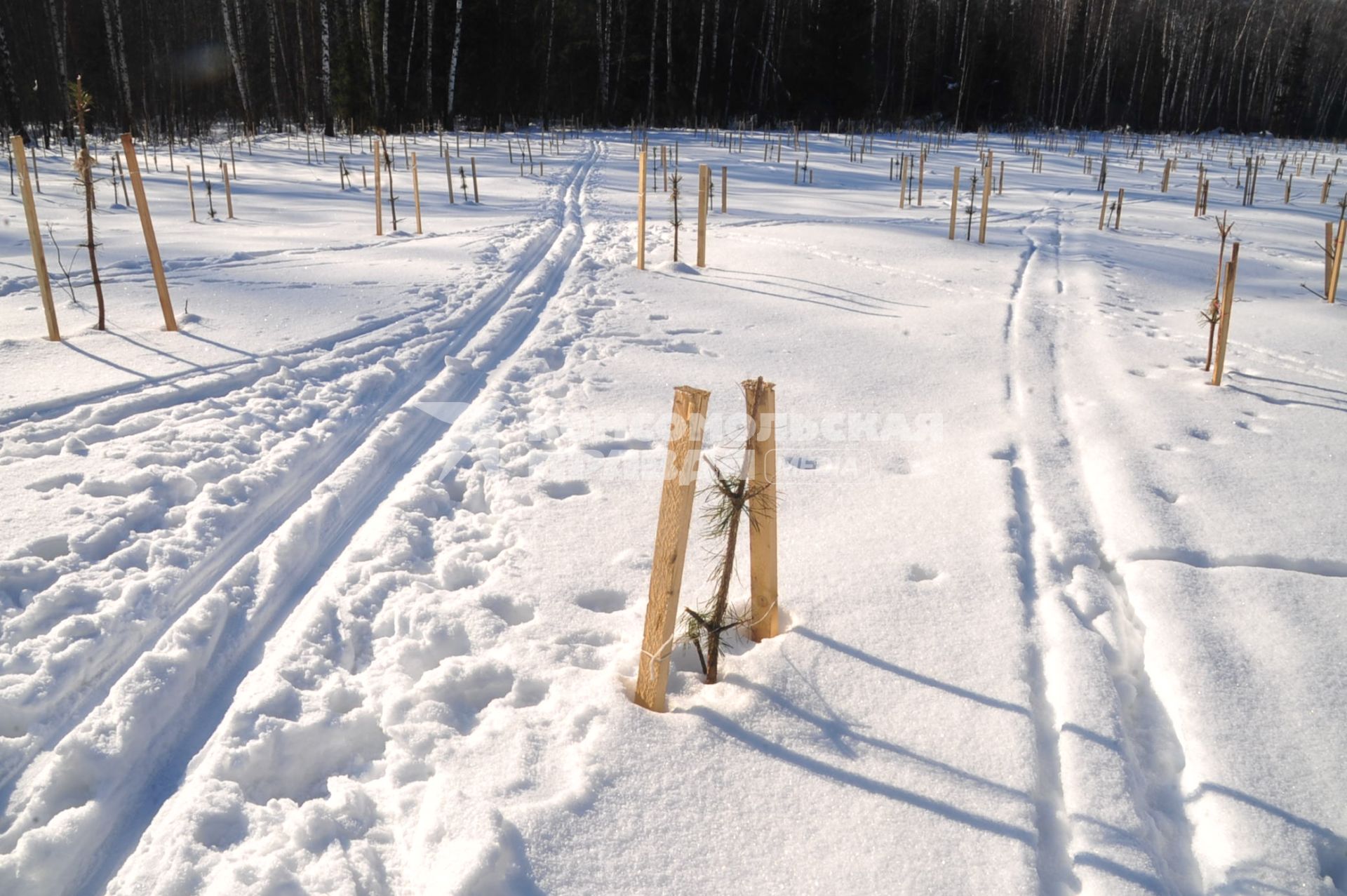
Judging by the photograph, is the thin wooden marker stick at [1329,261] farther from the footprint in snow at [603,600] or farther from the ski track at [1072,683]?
the footprint in snow at [603,600]

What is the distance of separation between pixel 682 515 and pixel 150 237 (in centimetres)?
563

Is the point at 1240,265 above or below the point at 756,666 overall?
above

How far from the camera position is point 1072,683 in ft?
8.38

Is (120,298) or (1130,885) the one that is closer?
(1130,885)

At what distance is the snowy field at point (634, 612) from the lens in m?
2.01

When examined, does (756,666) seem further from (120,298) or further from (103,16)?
(103,16)

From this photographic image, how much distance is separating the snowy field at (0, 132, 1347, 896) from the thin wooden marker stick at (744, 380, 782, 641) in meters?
0.12

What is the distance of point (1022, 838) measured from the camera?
6.61ft

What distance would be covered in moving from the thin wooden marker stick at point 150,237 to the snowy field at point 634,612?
0.72 feet

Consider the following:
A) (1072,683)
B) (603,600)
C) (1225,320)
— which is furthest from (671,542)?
(1225,320)

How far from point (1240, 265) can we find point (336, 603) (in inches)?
440

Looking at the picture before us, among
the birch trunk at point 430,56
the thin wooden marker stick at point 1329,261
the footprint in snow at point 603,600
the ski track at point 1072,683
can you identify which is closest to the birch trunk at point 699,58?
the birch trunk at point 430,56

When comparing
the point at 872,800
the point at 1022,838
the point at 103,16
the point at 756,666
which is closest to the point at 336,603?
the point at 756,666

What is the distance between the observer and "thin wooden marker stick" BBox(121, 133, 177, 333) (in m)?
5.56
